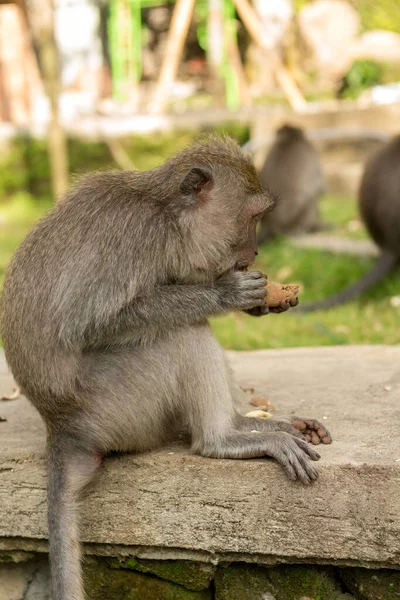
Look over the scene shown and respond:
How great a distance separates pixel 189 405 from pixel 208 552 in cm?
54

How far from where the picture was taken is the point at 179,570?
3342 millimetres

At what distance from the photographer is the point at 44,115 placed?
63.8ft

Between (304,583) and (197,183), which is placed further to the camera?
(197,183)

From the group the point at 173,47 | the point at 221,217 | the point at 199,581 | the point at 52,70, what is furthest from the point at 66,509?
the point at 173,47

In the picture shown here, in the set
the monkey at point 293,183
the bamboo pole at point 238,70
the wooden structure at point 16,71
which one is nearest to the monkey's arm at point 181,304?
the monkey at point 293,183

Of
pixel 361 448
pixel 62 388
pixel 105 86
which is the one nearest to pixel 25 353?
pixel 62 388

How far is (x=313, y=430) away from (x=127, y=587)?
926 mm

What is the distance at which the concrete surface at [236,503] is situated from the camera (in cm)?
302

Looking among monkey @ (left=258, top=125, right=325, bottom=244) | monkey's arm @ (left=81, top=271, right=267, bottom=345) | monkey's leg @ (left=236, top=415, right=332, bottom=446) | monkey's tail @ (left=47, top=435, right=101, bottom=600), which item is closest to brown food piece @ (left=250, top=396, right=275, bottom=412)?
monkey's leg @ (left=236, top=415, right=332, bottom=446)

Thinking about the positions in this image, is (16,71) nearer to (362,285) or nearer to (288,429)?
(362,285)

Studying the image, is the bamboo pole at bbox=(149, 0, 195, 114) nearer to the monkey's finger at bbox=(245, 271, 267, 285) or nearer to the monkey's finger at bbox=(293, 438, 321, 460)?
the monkey's finger at bbox=(245, 271, 267, 285)

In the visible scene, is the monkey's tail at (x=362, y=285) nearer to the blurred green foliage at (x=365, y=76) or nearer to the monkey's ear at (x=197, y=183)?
the monkey's ear at (x=197, y=183)

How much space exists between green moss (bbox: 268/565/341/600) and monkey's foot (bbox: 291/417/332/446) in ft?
1.48

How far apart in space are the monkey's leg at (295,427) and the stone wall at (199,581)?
0.46m
